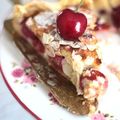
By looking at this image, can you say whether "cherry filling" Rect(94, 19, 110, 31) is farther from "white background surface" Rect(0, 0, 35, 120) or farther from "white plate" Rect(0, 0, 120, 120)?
"white background surface" Rect(0, 0, 35, 120)

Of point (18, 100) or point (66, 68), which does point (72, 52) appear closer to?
point (66, 68)

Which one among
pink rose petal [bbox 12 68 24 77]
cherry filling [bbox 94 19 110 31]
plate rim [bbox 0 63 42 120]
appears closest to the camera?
plate rim [bbox 0 63 42 120]

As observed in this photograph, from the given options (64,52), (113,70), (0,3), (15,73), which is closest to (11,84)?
(15,73)

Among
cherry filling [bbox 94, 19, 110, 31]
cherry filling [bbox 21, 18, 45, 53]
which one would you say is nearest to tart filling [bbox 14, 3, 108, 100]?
cherry filling [bbox 21, 18, 45, 53]

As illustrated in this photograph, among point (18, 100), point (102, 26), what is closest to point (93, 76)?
point (18, 100)

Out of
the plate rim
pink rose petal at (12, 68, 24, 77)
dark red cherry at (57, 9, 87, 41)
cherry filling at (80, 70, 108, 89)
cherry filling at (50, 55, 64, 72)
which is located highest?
dark red cherry at (57, 9, 87, 41)

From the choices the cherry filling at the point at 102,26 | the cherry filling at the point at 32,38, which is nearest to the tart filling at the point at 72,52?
the cherry filling at the point at 32,38

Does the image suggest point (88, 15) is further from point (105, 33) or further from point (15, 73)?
point (15, 73)
